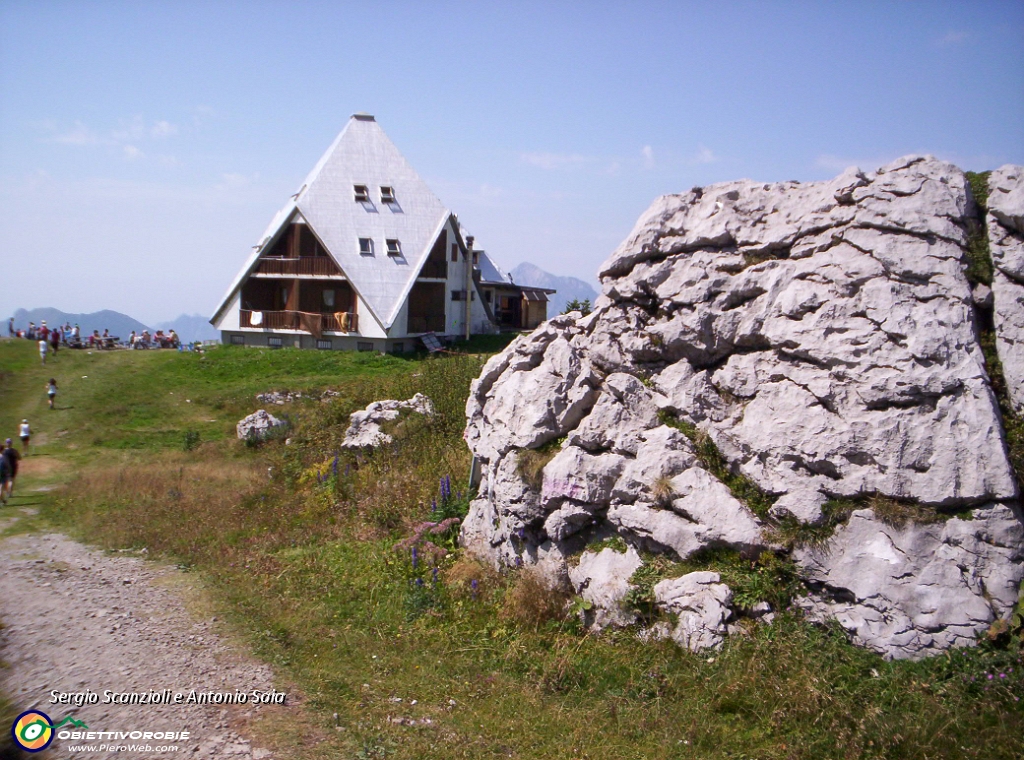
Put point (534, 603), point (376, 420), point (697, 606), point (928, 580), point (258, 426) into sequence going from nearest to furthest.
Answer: point (928, 580), point (697, 606), point (534, 603), point (376, 420), point (258, 426)

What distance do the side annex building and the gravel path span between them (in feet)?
89.2

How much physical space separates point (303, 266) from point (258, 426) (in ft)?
67.0

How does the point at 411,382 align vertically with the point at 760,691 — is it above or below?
above

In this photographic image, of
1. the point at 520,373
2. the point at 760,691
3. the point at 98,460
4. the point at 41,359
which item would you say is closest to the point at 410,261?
the point at 41,359

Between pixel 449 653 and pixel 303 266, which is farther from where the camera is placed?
pixel 303 266

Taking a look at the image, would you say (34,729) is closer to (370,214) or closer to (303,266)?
(303,266)

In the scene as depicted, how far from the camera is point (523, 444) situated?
35.4 feet

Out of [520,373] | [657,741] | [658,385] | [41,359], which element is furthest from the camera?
[41,359]

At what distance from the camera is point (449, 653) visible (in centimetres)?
895

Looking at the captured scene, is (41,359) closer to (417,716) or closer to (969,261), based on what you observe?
(417,716)

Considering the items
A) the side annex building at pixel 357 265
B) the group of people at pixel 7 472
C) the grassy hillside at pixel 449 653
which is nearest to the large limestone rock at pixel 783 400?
the grassy hillside at pixel 449 653

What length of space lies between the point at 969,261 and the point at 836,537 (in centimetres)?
379

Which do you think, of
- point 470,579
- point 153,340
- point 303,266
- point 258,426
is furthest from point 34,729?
point 153,340

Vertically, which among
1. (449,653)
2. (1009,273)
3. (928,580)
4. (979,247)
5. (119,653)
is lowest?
(119,653)
